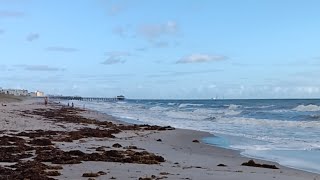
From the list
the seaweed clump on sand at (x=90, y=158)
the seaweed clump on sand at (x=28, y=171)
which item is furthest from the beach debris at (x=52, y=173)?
the seaweed clump on sand at (x=90, y=158)

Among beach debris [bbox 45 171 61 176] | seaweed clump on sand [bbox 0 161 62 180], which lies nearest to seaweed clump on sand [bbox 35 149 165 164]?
seaweed clump on sand [bbox 0 161 62 180]

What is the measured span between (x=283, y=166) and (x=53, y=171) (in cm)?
617

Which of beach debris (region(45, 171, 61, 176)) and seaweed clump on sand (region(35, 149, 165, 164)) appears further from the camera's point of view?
seaweed clump on sand (region(35, 149, 165, 164))

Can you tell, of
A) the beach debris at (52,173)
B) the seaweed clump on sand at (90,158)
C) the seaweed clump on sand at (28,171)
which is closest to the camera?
the seaweed clump on sand at (28,171)

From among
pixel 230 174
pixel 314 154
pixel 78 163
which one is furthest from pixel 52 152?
pixel 314 154

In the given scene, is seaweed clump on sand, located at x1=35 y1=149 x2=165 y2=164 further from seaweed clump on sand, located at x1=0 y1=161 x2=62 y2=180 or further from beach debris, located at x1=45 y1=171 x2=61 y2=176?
beach debris, located at x1=45 y1=171 x2=61 y2=176

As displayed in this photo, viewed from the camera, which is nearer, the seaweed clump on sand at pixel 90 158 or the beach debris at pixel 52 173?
the beach debris at pixel 52 173

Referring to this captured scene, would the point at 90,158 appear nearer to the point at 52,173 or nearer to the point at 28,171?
the point at 52,173

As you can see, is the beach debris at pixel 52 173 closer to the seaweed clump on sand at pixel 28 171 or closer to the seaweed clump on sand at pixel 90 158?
the seaweed clump on sand at pixel 28 171

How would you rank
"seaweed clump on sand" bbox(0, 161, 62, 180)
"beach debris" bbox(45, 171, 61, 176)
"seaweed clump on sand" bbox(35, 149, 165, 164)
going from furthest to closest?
"seaweed clump on sand" bbox(35, 149, 165, 164)
"beach debris" bbox(45, 171, 61, 176)
"seaweed clump on sand" bbox(0, 161, 62, 180)

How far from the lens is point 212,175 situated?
9922 mm

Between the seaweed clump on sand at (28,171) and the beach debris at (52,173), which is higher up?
the seaweed clump on sand at (28,171)

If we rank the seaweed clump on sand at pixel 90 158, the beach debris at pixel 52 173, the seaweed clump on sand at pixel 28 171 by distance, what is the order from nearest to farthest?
the seaweed clump on sand at pixel 28 171, the beach debris at pixel 52 173, the seaweed clump on sand at pixel 90 158

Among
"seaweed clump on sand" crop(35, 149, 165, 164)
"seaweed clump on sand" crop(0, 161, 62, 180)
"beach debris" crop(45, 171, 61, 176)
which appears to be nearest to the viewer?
"seaweed clump on sand" crop(0, 161, 62, 180)
